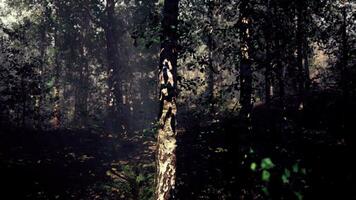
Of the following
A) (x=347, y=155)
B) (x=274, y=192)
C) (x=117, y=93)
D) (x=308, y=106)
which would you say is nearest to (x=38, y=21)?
(x=117, y=93)

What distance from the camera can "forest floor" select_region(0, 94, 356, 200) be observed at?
8.77 metres

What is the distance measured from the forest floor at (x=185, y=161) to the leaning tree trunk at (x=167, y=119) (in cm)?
49

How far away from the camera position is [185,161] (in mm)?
15500

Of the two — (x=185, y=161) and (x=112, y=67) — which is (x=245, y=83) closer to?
(x=185, y=161)

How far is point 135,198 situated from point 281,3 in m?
7.17

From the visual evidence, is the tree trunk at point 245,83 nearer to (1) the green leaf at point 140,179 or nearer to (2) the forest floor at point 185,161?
(2) the forest floor at point 185,161

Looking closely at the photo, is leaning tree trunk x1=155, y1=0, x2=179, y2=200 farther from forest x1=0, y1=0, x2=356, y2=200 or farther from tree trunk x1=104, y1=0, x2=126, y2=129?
tree trunk x1=104, y1=0, x2=126, y2=129

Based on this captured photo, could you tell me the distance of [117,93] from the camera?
90.3 feet

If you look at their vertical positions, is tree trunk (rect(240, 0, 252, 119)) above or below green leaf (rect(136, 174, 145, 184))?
above

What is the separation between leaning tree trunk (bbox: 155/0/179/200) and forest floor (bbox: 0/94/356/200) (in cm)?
49

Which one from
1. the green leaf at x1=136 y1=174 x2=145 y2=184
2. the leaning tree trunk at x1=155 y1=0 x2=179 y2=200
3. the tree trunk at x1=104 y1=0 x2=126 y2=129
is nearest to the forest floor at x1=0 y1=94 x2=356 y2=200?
the green leaf at x1=136 y1=174 x2=145 y2=184

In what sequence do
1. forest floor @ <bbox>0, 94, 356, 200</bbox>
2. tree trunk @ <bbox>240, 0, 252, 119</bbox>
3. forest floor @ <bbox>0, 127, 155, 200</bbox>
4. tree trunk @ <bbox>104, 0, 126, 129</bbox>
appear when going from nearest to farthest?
forest floor @ <bbox>0, 94, 356, 200</bbox> < tree trunk @ <bbox>240, 0, 252, 119</bbox> < forest floor @ <bbox>0, 127, 155, 200</bbox> < tree trunk @ <bbox>104, 0, 126, 129</bbox>

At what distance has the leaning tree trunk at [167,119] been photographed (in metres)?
7.62

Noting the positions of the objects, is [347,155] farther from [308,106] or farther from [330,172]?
[308,106]
